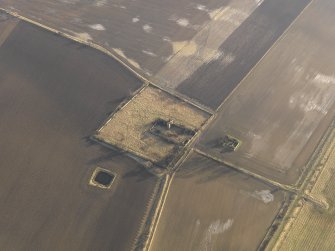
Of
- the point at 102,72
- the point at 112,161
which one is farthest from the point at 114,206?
the point at 102,72

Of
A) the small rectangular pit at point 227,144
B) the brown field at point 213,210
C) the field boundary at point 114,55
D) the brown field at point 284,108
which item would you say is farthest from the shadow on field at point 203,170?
the field boundary at point 114,55

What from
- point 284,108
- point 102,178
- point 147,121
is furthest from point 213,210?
point 284,108

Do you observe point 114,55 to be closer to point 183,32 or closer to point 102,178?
point 183,32

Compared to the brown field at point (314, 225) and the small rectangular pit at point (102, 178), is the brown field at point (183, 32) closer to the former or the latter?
the small rectangular pit at point (102, 178)

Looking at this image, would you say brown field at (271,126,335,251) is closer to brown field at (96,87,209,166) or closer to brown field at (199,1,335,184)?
brown field at (199,1,335,184)

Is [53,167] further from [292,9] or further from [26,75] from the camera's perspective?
[292,9]

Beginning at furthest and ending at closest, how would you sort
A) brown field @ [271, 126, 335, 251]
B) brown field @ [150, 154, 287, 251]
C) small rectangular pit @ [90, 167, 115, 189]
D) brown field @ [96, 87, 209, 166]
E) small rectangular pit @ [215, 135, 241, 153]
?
small rectangular pit @ [215, 135, 241, 153], brown field @ [96, 87, 209, 166], small rectangular pit @ [90, 167, 115, 189], brown field @ [271, 126, 335, 251], brown field @ [150, 154, 287, 251]

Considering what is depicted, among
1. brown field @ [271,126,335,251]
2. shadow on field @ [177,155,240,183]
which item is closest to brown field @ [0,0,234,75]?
shadow on field @ [177,155,240,183]
